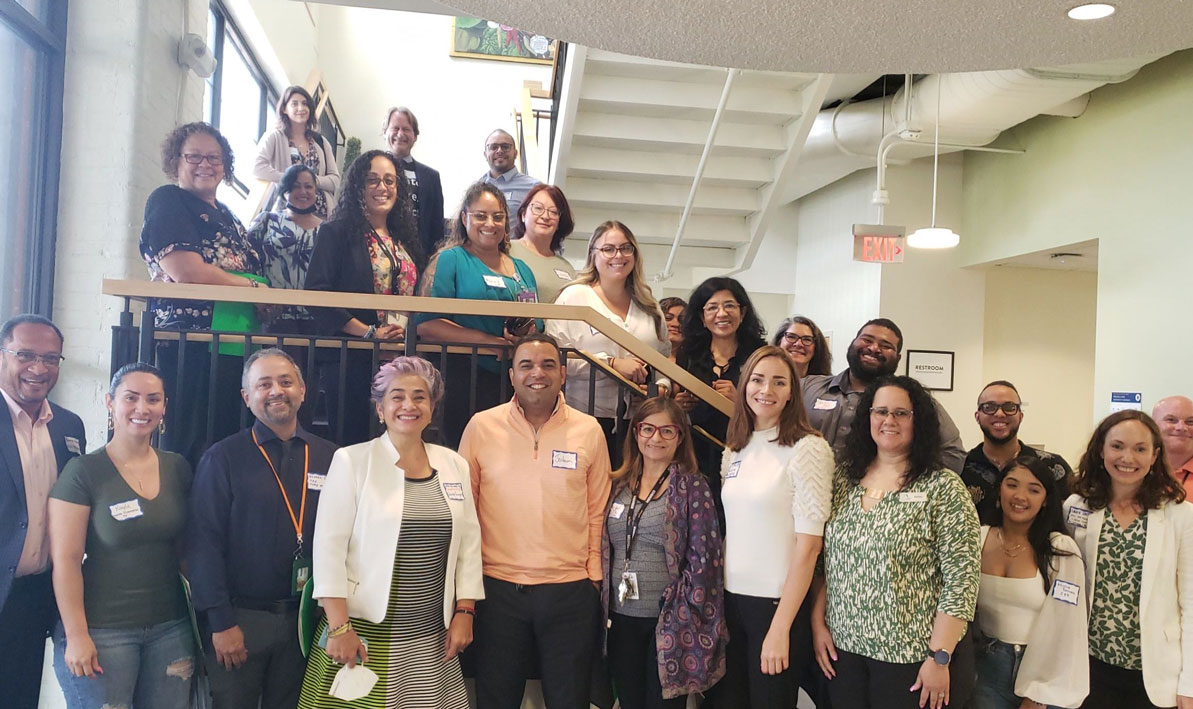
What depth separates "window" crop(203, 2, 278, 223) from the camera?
243 inches

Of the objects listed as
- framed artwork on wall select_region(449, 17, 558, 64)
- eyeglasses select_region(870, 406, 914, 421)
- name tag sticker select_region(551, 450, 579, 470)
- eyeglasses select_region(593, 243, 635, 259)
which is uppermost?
framed artwork on wall select_region(449, 17, 558, 64)

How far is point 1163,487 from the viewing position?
2787 mm

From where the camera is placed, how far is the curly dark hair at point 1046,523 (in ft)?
9.08

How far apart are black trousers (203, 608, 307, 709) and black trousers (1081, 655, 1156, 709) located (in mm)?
2539

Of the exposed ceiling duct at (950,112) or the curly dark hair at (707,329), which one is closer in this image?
the curly dark hair at (707,329)

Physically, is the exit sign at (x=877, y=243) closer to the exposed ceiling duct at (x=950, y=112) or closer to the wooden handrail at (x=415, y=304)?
the exposed ceiling duct at (x=950, y=112)

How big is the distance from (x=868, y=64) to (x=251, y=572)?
9.46ft

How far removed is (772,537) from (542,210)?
1.86 meters

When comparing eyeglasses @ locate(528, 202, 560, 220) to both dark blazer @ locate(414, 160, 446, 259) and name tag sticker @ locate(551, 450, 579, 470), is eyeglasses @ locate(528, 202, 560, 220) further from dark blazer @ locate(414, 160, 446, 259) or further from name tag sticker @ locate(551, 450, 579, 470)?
name tag sticker @ locate(551, 450, 579, 470)

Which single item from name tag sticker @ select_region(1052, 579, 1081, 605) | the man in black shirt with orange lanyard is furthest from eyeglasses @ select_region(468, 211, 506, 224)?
name tag sticker @ select_region(1052, 579, 1081, 605)

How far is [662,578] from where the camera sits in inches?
107

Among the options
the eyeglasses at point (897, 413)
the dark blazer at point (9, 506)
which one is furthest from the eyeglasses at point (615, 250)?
the dark blazer at point (9, 506)

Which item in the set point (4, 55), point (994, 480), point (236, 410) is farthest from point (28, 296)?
point (994, 480)

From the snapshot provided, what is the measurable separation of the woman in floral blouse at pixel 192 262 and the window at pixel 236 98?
276 centimetres
